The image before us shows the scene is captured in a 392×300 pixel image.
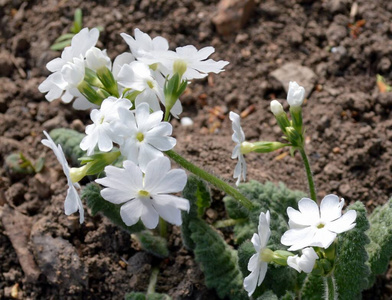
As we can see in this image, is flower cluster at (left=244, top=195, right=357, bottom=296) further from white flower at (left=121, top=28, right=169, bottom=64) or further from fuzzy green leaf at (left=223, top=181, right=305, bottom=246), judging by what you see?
white flower at (left=121, top=28, right=169, bottom=64)

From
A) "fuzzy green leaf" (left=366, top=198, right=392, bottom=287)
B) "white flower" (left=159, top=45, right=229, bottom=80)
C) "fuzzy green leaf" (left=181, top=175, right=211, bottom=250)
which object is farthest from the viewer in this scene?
"fuzzy green leaf" (left=181, top=175, right=211, bottom=250)

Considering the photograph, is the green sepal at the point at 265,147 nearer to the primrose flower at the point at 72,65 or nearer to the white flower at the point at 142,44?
the white flower at the point at 142,44

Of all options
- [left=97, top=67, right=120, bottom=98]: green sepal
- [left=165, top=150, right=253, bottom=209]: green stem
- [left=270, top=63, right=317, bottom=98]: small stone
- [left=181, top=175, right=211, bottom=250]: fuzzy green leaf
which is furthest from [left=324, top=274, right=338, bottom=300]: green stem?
[left=270, top=63, right=317, bottom=98]: small stone

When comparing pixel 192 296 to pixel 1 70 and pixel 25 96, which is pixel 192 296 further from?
pixel 1 70

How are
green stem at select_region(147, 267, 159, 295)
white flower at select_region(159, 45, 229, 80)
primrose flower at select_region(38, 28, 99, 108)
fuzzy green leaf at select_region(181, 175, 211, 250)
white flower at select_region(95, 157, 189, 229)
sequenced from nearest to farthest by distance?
white flower at select_region(95, 157, 189, 229) → white flower at select_region(159, 45, 229, 80) → primrose flower at select_region(38, 28, 99, 108) → fuzzy green leaf at select_region(181, 175, 211, 250) → green stem at select_region(147, 267, 159, 295)

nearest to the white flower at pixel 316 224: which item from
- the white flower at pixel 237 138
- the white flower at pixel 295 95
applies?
the white flower at pixel 237 138

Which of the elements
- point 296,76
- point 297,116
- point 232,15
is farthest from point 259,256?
point 232,15

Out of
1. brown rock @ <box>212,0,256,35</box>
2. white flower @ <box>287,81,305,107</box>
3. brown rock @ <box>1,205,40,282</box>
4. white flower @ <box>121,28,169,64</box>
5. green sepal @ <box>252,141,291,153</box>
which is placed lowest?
brown rock @ <box>1,205,40,282</box>
